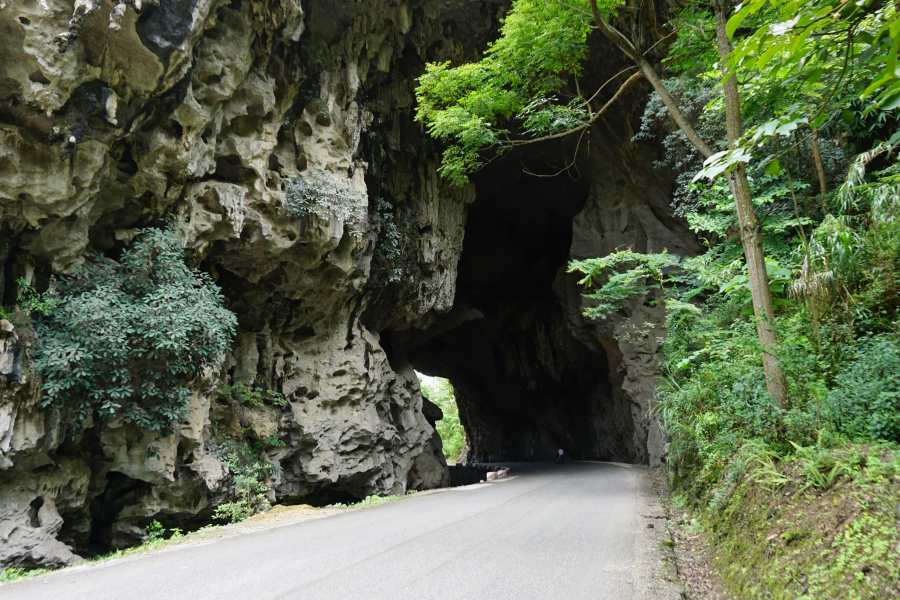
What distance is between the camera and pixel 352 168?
40.8 feet

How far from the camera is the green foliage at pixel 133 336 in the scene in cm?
703

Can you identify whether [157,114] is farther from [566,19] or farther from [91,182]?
[566,19]

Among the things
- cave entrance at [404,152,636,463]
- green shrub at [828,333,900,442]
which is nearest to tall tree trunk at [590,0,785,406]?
green shrub at [828,333,900,442]

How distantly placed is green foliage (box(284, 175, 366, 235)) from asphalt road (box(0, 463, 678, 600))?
20.9ft

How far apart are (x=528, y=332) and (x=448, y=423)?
2171 cm

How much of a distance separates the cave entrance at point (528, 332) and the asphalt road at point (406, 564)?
13608 millimetres

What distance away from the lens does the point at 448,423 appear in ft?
148

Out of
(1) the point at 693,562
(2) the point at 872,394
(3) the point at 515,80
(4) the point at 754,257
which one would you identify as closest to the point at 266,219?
(3) the point at 515,80

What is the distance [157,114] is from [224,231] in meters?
2.46

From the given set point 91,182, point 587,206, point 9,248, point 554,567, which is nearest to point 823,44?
point 554,567

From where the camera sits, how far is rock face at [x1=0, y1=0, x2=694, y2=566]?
22.5 ft

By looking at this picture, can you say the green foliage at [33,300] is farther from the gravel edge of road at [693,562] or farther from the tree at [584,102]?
the gravel edge of road at [693,562]

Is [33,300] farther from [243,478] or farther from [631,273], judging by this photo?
[631,273]

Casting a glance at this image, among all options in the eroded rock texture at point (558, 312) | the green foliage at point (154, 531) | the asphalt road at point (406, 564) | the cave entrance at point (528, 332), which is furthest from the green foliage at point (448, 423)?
the asphalt road at point (406, 564)
